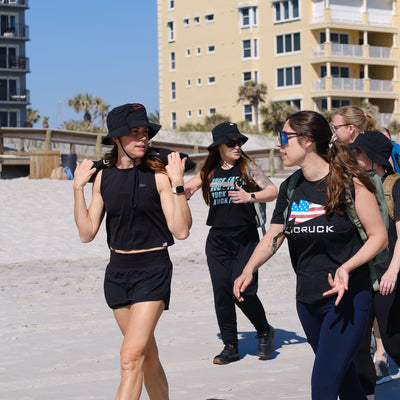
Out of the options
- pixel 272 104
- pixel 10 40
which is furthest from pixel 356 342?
pixel 10 40

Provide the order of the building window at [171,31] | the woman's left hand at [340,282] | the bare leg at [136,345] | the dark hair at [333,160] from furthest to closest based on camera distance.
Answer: the building window at [171,31] < the bare leg at [136,345] < the dark hair at [333,160] < the woman's left hand at [340,282]

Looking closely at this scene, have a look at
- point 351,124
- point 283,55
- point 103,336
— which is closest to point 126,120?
point 351,124

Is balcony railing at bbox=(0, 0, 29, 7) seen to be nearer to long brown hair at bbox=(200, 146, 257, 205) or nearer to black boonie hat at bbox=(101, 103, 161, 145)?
long brown hair at bbox=(200, 146, 257, 205)

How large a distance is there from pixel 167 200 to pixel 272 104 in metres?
53.6

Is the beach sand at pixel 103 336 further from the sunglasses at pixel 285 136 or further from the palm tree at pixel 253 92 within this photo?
the palm tree at pixel 253 92

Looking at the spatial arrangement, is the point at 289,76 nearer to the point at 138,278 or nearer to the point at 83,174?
the point at 83,174

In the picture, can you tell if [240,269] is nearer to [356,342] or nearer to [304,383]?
[304,383]

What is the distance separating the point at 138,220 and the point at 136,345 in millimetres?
745

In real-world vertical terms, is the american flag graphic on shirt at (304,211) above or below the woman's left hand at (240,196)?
below

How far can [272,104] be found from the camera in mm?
58281

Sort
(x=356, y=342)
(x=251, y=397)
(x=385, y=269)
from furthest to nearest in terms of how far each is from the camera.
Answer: (x=251, y=397) → (x=385, y=269) → (x=356, y=342)

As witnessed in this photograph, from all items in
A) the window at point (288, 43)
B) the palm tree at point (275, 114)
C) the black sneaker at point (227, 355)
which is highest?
the window at point (288, 43)

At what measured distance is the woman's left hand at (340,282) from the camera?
14.9 ft

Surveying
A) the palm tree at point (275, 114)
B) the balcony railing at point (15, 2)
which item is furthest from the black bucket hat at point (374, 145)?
the balcony railing at point (15, 2)
